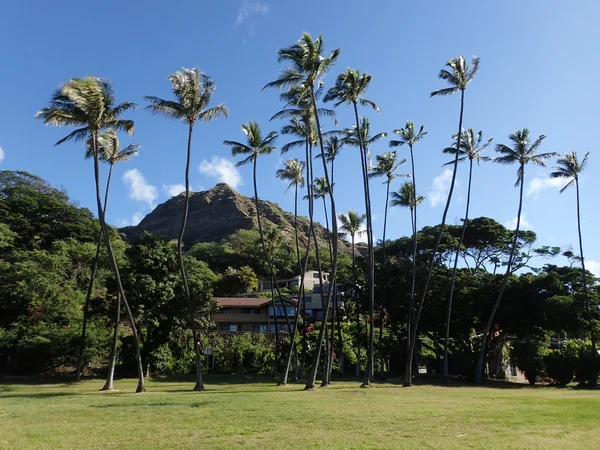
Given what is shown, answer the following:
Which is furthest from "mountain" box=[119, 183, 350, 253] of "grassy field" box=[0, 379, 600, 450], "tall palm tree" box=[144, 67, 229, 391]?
"grassy field" box=[0, 379, 600, 450]

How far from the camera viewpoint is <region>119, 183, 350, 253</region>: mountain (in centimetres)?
14900

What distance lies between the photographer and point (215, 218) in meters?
162

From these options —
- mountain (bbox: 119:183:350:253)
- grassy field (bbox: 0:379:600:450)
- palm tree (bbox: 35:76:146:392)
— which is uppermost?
mountain (bbox: 119:183:350:253)

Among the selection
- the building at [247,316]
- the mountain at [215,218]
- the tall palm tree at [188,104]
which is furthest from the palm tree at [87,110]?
the mountain at [215,218]

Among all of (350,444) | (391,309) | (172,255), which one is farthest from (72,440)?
Answer: (391,309)

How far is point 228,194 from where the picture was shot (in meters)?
176

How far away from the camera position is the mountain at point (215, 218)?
149 meters

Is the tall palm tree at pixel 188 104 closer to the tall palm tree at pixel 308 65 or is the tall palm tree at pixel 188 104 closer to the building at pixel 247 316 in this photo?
the tall palm tree at pixel 308 65

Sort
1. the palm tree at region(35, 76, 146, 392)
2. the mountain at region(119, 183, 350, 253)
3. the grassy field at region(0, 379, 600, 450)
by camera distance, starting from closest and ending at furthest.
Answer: the grassy field at region(0, 379, 600, 450) < the palm tree at region(35, 76, 146, 392) < the mountain at region(119, 183, 350, 253)

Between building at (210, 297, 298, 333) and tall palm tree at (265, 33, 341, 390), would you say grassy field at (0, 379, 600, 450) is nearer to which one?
tall palm tree at (265, 33, 341, 390)

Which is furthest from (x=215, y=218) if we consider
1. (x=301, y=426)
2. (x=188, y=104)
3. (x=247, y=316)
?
(x=301, y=426)

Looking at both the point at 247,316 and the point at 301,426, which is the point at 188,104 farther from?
the point at 247,316

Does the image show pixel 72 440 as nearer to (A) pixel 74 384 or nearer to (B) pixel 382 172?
(A) pixel 74 384

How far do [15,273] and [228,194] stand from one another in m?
145
